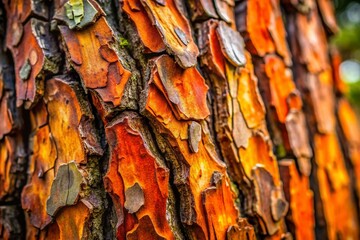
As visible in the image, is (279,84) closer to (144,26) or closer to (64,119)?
(144,26)

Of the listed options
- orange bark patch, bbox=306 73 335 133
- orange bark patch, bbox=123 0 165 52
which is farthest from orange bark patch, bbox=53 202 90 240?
orange bark patch, bbox=306 73 335 133

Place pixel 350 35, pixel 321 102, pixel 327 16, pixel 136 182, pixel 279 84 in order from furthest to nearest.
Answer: pixel 350 35
pixel 327 16
pixel 321 102
pixel 279 84
pixel 136 182

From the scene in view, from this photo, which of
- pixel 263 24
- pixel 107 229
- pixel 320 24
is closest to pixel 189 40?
pixel 263 24

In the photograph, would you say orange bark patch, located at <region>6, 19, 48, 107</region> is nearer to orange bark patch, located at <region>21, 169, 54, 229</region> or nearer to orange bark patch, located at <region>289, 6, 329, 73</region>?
orange bark patch, located at <region>21, 169, 54, 229</region>

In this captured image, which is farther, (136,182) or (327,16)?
(327,16)

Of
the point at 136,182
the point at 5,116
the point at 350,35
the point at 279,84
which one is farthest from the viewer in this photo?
the point at 350,35

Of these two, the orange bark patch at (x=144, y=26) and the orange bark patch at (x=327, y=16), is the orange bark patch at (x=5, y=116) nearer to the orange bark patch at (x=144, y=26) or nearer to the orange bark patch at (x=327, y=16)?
the orange bark patch at (x=144, y=26)

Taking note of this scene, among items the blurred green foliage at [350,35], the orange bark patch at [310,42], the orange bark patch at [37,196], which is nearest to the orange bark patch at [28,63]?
the orange bark patch at [37,196]

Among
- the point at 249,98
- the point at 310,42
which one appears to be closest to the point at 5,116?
the point at 249,98
